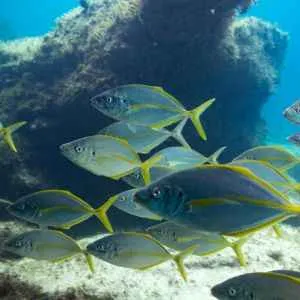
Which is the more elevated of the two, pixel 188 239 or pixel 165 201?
pixel 188 239

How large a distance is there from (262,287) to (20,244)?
2.51 m

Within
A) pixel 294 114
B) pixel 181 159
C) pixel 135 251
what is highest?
pixel 294 114

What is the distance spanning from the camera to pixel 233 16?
362 inches

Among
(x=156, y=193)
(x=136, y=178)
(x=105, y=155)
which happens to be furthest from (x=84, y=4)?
(x=156, y=193)

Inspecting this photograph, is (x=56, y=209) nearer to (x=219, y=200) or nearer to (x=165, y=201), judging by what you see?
(x=165, y=201)

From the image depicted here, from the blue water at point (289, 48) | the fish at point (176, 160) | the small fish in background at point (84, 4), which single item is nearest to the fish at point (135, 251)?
the fish at point (176, 160)

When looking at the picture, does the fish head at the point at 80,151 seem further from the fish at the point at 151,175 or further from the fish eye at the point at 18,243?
the fish eye at the point at 18,243

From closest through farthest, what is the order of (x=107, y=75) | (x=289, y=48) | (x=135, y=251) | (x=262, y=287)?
(x=262, y=287) → (x=135, y=251) → (x=107, y=75) → (x=289, y=48)

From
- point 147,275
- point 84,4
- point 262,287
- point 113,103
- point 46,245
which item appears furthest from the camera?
point 84,4

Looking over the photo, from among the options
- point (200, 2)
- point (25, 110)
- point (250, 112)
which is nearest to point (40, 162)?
point (25, 110)

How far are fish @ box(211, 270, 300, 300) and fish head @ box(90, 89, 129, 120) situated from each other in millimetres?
2104

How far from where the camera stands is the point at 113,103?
410 cm

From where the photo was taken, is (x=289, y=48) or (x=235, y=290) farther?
(x=289, y=48)

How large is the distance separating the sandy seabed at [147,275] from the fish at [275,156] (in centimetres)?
169
